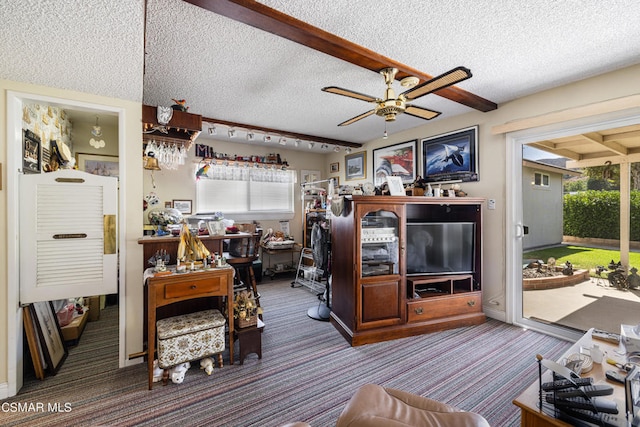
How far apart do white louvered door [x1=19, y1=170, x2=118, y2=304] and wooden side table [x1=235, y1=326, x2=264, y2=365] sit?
1.15 metres

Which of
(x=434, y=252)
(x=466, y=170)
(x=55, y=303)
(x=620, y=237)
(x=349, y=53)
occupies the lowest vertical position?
(x=55, y=303)

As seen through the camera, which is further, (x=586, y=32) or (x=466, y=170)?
(x=466, y=170)

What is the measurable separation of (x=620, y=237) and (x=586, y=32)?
78.5 inches

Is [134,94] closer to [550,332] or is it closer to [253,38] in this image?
[253,38]

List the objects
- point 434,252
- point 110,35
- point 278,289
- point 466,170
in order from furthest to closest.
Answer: point 278,289 < point 466,170 < point 434,252 < point 110,35

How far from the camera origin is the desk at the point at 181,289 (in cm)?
205

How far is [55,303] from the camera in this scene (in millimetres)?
2719

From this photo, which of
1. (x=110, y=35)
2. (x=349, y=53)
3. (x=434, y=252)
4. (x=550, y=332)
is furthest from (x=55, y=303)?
(x=550, y=332)

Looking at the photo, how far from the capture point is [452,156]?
12.4 ft

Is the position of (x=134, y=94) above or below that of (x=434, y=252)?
above

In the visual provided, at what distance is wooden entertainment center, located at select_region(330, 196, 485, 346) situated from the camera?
9.07 feet

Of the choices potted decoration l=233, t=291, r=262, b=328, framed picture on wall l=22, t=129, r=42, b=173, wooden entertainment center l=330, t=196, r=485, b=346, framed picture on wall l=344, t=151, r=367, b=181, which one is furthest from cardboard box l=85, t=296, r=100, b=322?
framed picture on wall l=344, t=151, r=367, b=181
